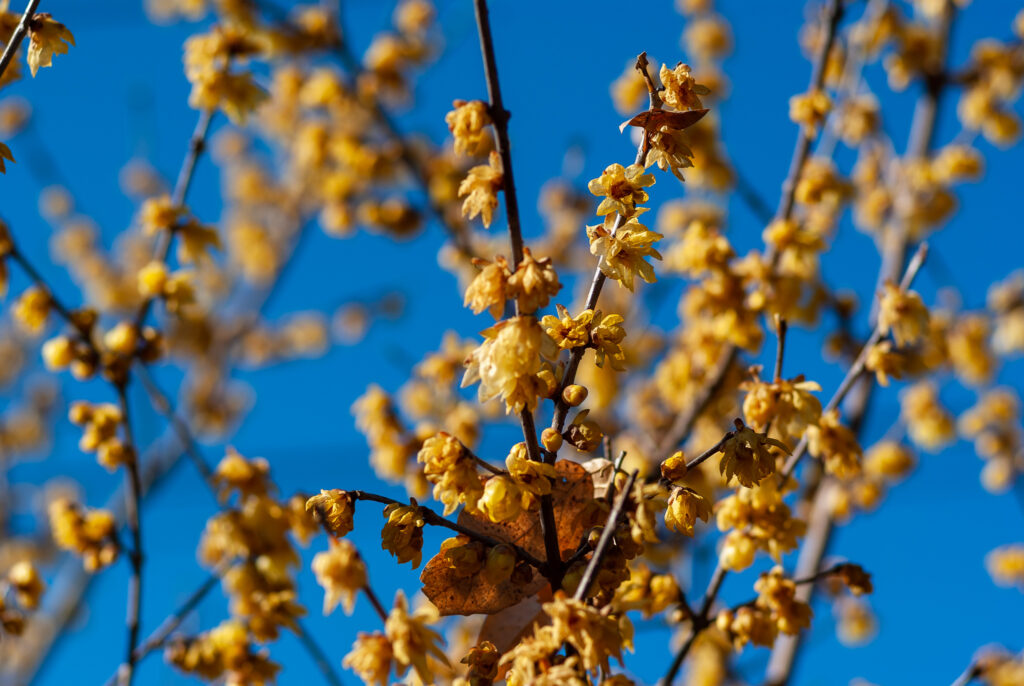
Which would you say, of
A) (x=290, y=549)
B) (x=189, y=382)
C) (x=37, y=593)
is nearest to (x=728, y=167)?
(x=290, y=549)

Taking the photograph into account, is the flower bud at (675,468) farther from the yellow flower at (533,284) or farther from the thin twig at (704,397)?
the thin twig at (704,397)

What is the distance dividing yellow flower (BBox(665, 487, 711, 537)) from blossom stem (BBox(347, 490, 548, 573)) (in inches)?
9.7

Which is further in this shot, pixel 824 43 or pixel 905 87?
pixel 905 87

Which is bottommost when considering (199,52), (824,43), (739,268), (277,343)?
(739,268)

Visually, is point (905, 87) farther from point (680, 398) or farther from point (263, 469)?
point (263, 469)

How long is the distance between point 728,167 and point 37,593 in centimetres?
351

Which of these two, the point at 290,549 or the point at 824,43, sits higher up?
the point at 824,43

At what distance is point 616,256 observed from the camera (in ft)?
5.61

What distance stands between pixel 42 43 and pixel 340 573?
1365 mm

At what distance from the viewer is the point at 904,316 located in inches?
108

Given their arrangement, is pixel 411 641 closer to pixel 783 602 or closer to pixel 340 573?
pixel 340 573

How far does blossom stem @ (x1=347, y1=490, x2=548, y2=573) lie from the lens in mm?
1675

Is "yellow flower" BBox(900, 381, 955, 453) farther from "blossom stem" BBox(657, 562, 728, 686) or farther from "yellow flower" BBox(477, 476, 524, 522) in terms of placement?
"yellow flower" BBox(477, 476, 524, 522)

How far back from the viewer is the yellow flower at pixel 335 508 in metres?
1.70
